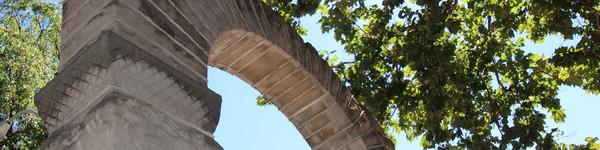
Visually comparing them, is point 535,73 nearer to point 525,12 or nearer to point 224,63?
point 525,12

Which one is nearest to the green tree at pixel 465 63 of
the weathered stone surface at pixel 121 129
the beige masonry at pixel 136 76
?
the beige masonry at pixel 136 76

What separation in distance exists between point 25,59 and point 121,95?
12533mm

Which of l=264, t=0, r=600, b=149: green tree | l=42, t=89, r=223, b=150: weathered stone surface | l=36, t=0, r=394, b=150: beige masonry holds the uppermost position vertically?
l=264, t=0, r=600, b=149: green tree

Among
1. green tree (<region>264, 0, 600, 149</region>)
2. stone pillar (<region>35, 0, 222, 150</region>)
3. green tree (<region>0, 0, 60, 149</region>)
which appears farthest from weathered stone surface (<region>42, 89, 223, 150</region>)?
green tree (<region>0, 0, 60, 149</region>)

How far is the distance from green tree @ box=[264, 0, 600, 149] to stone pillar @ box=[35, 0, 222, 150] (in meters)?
4.79

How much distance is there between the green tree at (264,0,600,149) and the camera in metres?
7.30

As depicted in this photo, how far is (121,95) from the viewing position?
7.82 ft

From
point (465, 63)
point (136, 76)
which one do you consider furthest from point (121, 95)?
point (465, 63)

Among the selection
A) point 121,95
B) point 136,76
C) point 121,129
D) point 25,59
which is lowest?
point 121,129

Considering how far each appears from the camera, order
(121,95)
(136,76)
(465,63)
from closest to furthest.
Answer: (121,95) → (136,76) → (465,63)

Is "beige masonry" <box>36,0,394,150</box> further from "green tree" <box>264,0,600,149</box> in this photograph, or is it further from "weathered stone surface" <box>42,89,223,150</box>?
"green tree" <box>264,0,600,149</box>

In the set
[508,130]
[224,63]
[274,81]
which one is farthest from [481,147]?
[224,63]

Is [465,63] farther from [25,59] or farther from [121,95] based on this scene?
[25,59]

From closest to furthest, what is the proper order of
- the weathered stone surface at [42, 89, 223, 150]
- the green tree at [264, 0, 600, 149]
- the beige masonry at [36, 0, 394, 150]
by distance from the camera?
the weathered stone surface at [42, 89, 223, 150], the beige masonry at [36, 0, 394, 150], the green tree at [264, 0, 600, 149]
